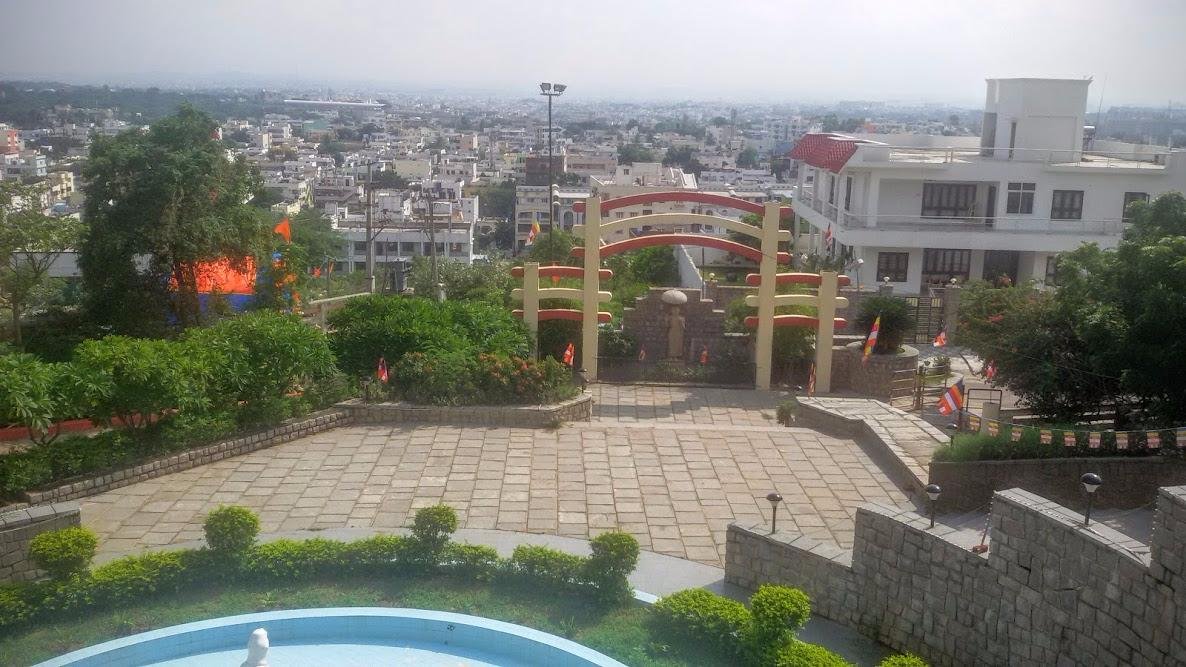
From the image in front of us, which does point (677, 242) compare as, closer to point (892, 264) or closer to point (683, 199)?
point (683, 199)

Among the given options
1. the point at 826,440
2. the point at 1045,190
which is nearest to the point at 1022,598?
the point at 826,440

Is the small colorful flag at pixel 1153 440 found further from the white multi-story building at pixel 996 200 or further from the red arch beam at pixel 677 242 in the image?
the white multi-story building at pixel 996 200

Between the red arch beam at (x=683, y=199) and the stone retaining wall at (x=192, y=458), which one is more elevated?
the red arch beam at (x=683, y=199)

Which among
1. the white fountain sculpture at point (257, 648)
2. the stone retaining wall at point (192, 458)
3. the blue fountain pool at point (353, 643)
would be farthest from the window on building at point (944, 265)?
the white fountain sculpture at point (257, 648)

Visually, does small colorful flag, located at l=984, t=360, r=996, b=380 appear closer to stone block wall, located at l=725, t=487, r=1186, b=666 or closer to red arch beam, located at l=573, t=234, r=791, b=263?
red arch beam, located at l=573, t=234, r=791, b=263

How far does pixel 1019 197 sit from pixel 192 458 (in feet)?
77.3

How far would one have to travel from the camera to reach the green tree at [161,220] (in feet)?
58.2

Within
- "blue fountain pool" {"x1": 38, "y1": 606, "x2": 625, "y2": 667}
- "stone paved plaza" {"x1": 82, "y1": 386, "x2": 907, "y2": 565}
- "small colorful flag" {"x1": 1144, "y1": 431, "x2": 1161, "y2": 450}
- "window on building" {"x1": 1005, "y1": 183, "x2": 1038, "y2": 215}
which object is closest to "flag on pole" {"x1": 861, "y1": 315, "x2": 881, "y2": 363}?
"stone paved plaza" {"x1": 82, "y1": 386, "x2": 907, "y2": 565}

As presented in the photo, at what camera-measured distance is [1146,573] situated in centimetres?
658

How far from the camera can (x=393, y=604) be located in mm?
8812

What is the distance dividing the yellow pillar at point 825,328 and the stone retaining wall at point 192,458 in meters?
8.37

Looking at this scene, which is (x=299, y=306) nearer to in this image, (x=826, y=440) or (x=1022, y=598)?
(x=826, y=440)

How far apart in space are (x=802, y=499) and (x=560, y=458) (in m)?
3.20

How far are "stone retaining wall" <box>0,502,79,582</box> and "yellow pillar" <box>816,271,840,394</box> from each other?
40.3 feet
